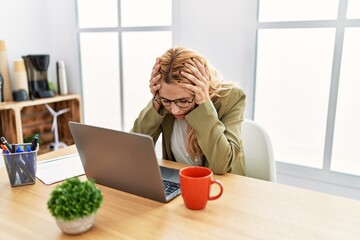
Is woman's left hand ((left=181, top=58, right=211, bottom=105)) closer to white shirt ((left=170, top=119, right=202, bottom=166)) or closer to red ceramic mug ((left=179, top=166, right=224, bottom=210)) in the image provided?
white shirt ((left=170, top=119, right=202, bottom=166))

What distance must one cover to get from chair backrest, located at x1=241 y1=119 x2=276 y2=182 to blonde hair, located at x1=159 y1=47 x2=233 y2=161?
8.4 inches

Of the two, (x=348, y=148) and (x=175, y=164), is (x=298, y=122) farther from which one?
(x=175, y=164)

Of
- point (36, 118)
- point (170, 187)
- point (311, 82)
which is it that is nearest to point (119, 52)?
point (36, 118)

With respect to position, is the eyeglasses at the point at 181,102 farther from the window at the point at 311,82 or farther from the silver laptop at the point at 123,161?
the window at the point at 311,82

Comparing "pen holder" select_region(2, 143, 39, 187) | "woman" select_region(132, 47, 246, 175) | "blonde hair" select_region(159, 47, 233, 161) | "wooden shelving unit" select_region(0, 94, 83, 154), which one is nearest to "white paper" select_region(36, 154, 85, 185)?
"pen holder" select_region(2, 143, 39, 187)

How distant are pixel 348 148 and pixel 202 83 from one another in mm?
1127

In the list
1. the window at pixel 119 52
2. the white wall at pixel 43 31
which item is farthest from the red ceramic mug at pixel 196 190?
the white wall at pixel 43 31

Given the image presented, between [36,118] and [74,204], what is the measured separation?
248cm

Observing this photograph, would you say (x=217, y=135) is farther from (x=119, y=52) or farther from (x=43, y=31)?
(x=43, y=31)

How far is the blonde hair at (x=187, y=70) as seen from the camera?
1.24 metres

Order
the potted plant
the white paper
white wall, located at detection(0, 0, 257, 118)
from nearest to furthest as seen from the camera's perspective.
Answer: the potted plant, the white paper, white wall, located at detection(0, 0, 257, 118)

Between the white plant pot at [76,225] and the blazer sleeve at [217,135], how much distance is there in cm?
53

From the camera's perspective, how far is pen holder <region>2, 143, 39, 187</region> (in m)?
1.08

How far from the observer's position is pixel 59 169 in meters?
1.26
